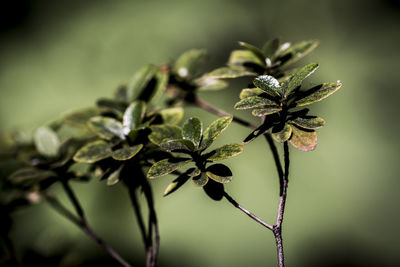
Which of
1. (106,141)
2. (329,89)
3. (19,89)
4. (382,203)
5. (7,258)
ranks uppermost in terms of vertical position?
(329,89)

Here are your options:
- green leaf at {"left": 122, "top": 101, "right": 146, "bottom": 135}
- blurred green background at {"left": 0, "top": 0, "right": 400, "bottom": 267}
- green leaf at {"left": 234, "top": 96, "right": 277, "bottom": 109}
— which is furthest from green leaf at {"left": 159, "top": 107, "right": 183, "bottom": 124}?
blurred green background at {"left": 0, "top": 0, "right": 400, "bottom": 267}

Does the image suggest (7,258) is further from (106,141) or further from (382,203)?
(382,203)

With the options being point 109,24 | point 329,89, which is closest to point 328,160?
point 109,24

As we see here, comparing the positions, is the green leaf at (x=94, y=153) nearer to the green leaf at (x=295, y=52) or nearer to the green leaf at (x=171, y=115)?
the green leaf at (x=171, y=115)

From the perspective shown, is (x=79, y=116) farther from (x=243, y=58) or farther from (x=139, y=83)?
(x=243, y=58)

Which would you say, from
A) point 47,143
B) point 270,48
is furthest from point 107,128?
point 270,48

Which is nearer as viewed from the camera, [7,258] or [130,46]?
[7,258]
